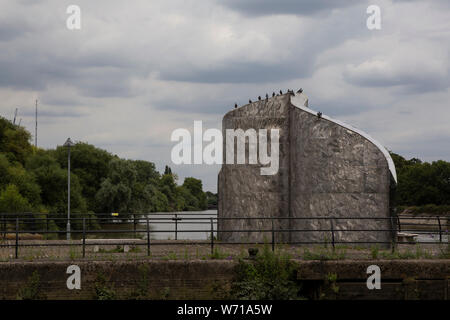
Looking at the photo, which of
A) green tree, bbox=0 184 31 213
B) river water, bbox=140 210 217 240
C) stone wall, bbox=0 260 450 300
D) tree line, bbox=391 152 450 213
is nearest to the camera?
stone wall, bbox=0 260 450 300

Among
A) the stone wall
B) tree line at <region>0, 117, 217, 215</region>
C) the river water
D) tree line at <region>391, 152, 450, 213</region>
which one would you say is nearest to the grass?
the stone wall

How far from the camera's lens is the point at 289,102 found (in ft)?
66.3

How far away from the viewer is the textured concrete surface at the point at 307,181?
17.9 metres

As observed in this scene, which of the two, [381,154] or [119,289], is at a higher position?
[381,154]

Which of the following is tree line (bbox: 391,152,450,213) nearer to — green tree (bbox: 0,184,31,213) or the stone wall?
green tree (bbox: 0,184,31,213)

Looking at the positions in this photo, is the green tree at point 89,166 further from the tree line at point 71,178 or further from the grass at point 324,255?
the grass at point 324,255

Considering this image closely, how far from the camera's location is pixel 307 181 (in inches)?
747

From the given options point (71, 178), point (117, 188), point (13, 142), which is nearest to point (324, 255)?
point (71, 178)

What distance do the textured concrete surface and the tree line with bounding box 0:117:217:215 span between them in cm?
3216

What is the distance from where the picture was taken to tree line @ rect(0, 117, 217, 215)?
180 feet

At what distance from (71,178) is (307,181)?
1824 inches

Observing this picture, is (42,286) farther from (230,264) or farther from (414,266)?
(414,266)
